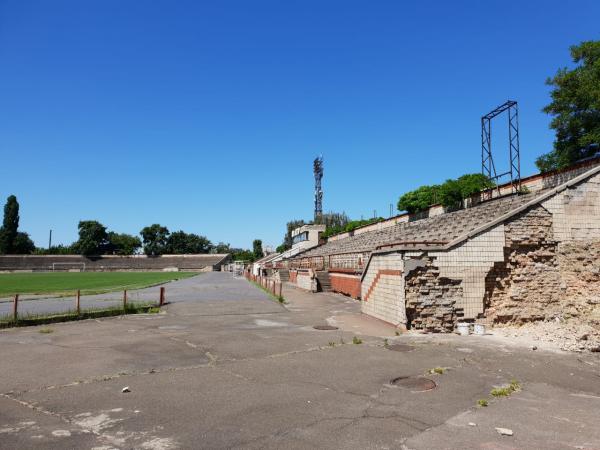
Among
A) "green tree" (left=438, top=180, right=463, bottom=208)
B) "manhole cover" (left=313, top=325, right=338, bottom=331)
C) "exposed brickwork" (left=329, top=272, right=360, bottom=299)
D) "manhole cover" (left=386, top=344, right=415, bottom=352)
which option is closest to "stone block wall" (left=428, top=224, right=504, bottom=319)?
"manhole cover" (left=386, top=344, right=415, bottom=352)

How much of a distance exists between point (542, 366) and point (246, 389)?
20.6 feet

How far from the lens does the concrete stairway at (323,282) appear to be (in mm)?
30109

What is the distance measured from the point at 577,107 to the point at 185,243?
452 ft

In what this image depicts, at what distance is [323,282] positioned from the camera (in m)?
30.4

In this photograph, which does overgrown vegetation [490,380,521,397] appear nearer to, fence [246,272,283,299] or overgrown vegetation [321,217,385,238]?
fence [246,272,283,299]

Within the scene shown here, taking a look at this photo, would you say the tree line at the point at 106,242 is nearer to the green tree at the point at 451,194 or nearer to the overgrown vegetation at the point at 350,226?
the overgrown vegetation at the point at 350,226

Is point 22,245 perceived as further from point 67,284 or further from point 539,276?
point 539,276

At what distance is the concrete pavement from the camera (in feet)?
16.8

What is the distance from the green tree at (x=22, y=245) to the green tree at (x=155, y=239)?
3427 centimetres

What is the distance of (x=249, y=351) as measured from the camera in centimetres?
1021

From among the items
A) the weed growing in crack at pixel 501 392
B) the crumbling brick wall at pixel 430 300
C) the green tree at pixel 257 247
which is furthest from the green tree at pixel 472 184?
the green tree at pixel 257 247

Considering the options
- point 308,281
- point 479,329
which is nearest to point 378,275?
point 479,329

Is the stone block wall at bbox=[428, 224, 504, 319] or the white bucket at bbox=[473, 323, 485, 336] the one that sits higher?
the stone block wall at bbox=[428, 224, 504, 319]

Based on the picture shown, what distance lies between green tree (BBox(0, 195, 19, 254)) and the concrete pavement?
12851 centimetres
